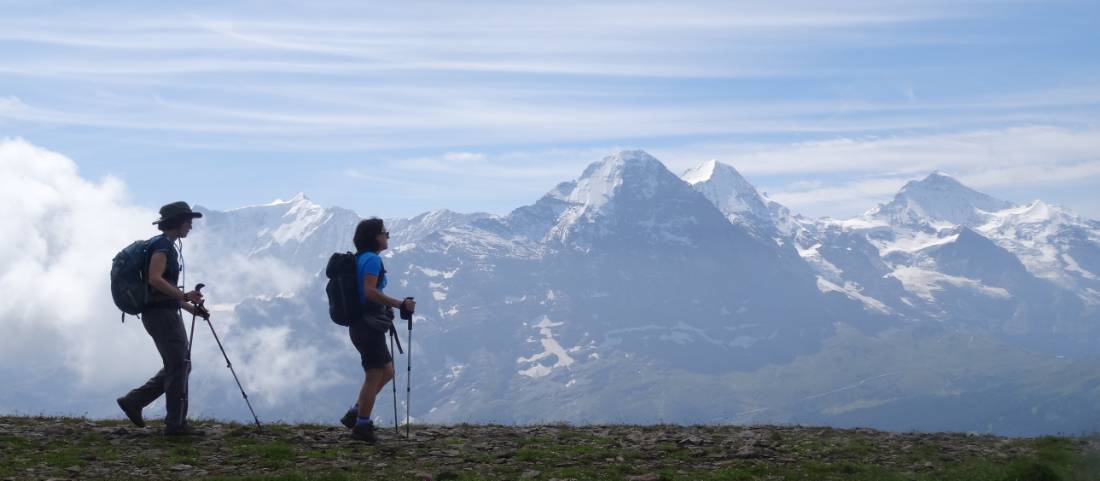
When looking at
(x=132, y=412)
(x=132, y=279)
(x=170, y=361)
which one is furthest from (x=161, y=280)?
(x=132, y=412)

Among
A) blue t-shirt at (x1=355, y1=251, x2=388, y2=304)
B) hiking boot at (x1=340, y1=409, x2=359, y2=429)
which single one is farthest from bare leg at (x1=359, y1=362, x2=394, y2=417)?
blue t-shirt at (x1=355, y1=251, x2=388, y2=304)

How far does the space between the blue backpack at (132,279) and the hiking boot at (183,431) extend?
2.36 metres

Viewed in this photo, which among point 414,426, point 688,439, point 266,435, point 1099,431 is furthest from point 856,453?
point 266,435

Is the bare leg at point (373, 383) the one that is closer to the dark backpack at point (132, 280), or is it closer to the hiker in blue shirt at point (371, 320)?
the hiker in blue shirt at point (371, 320)

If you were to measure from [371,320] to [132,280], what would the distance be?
4.44 metres

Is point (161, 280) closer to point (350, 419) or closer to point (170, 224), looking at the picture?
point (170, 224)

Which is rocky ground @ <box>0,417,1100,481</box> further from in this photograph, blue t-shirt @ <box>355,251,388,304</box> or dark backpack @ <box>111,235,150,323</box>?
blue t-shirt @ <box>355,251,388,304</box>

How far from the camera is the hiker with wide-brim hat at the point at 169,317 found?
19.7 meters

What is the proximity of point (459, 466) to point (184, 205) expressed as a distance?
24.4 feet

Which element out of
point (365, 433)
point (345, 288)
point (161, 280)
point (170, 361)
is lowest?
point (365, 433)

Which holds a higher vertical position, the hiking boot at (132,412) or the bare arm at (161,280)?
the bare arm at (161,280)

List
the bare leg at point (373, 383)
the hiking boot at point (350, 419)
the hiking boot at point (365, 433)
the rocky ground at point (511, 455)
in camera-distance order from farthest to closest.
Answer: the hiking boot at point (350, 419) → the hiking boot at point (365, 433) → the bare leg at point (373, 383) → the rocky ground at point (511, 455)

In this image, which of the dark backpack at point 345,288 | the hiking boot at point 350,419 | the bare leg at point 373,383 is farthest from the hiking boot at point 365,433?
the dark backpack at point 345,288

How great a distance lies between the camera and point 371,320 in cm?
1984
